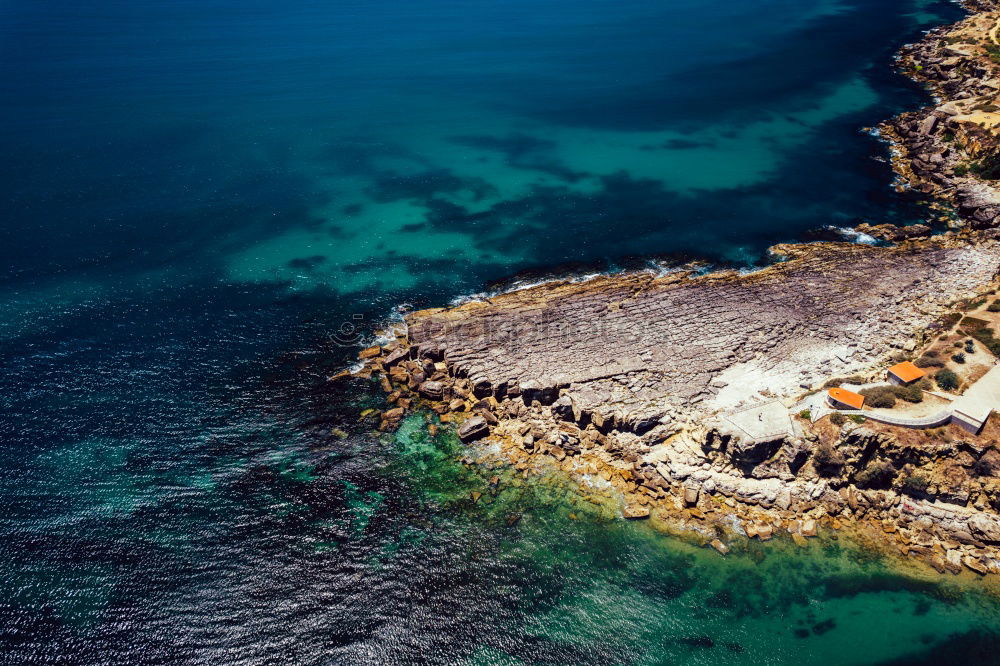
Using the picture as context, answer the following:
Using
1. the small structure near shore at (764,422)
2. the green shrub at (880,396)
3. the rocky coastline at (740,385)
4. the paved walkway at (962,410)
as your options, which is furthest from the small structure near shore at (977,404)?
the small structure near shore at (764,422)

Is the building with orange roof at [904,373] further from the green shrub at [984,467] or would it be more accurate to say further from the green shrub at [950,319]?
the green shrub at [950,319]

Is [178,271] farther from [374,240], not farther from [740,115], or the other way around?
[740,115]

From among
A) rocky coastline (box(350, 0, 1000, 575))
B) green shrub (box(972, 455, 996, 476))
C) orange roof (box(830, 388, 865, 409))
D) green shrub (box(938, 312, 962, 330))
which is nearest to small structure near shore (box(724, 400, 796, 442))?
rocky coastline (box(350, 0, 1000, 575))

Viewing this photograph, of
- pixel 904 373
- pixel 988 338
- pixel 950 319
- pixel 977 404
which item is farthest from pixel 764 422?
pixel 950 319

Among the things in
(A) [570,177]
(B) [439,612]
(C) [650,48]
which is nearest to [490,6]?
(C) [650,48]

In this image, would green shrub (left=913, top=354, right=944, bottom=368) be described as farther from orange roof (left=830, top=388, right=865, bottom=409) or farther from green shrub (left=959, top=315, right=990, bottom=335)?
orange roof (left=830, top=388, right=865, bottom=409)
